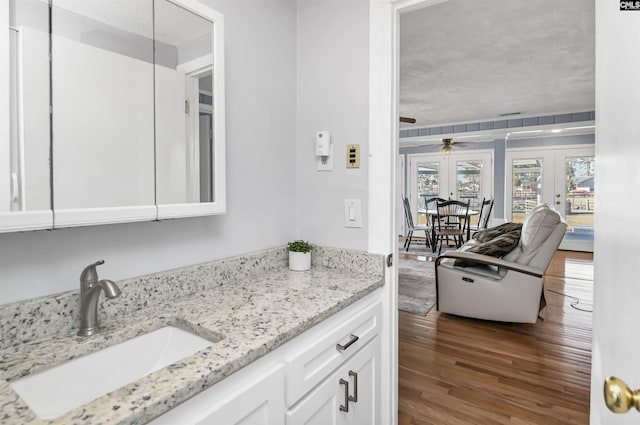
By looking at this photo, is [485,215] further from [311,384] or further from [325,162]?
[311,384]

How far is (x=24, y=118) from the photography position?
0.84 m

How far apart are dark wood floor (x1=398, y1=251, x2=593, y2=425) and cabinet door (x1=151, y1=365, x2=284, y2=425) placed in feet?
4.10

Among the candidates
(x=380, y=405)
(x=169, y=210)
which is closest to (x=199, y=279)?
(x=169, y=210)

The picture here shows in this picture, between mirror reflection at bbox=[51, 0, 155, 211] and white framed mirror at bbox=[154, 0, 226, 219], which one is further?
white framed mirror at bbox=[154, 0, 226, 219]

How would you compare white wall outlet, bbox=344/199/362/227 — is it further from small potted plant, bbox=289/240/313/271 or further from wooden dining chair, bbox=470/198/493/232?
wooden dining chair, bbox=470/198/493/232

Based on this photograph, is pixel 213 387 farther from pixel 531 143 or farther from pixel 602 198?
pixel 531 143

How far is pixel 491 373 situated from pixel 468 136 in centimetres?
544

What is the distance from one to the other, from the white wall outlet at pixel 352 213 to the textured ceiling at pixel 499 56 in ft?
5.04

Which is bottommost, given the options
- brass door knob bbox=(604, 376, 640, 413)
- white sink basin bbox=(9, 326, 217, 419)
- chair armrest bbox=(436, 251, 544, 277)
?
chair armrest bbox=(436, 251, 544, 277)

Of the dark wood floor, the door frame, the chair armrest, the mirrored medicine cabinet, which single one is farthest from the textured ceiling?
the dark wood floor

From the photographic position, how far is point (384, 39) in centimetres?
147

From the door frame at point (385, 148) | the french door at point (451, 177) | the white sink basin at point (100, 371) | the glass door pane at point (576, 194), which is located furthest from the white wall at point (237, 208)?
the glass door pane at point (576, 194)

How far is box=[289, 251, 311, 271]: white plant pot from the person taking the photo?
5.25ft

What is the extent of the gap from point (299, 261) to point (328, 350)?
0.55 m
